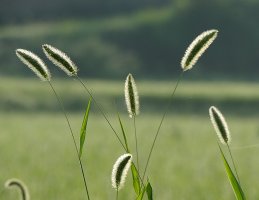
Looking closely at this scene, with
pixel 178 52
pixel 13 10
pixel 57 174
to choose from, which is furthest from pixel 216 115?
Answer: pixel 13 10

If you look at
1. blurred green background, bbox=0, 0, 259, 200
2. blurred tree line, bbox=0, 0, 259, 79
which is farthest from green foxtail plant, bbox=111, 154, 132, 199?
blurred tree line, bbox=0, 0, 259, 79

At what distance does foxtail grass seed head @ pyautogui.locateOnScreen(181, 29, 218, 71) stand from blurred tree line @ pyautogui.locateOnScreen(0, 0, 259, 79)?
4278cm

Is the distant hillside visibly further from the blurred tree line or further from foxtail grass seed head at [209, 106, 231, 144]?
foxtail grass seed head at [209, 106, 231, 144]

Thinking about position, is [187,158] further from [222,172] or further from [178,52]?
[178,52]

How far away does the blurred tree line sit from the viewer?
49688 mm

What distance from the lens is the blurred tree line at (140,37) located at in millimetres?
49688

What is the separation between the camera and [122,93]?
32.8m

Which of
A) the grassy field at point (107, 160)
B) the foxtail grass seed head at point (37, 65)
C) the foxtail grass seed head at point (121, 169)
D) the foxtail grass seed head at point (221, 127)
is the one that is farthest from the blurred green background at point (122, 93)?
the foxtail grass seed head at point (221, 127)

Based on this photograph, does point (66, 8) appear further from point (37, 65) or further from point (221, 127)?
point (221, 127)

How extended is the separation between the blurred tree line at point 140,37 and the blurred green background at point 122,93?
0.09m

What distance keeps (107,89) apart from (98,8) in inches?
1393

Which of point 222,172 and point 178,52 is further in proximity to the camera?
point 178,52

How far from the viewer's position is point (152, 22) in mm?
57406

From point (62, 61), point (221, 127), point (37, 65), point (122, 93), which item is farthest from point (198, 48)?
point (122, 93)
